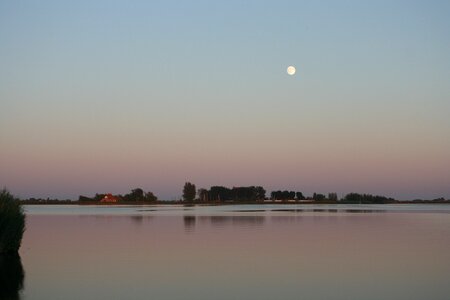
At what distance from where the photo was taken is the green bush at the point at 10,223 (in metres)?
22.5

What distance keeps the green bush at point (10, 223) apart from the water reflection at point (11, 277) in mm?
617

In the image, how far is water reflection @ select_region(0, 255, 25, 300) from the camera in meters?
15.1

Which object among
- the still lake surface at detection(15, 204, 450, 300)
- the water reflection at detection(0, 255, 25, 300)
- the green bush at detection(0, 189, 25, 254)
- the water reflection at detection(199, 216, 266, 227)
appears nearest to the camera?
the water reflection at detection(0, 255, 25, 300)

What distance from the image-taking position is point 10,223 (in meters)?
22.8

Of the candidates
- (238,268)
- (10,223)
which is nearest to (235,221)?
(10,223)

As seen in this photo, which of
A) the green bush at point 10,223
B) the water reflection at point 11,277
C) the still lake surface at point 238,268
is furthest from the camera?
the green bush at point 10,223

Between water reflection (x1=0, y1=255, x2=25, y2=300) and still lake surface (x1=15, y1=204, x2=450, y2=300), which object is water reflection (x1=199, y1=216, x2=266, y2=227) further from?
water reflection (x1=0, y1=255, x2=25, y2=300)

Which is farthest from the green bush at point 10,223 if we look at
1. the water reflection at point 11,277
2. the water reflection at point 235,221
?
the water reflection at point 235,221

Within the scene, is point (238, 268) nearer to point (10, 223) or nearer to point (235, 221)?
point (10, 223)

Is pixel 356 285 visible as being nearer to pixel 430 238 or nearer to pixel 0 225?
pixel 0 225

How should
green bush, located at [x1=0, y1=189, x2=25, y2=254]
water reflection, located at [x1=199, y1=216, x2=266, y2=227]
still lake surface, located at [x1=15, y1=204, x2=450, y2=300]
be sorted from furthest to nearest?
water reflection, located at [x1=199, y1=216, x2=266, y2=227] → green bush, located at [x1=0, y1=189, x2=25, y2=254] → still lake surface, located at [x1=15, y1=204, x2=450, y2=300]

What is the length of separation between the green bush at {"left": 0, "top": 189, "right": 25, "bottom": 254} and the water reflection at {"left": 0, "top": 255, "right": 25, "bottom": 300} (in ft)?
2.02

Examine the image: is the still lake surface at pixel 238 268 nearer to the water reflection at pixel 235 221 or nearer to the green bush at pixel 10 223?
the green bush at pixel 10 223

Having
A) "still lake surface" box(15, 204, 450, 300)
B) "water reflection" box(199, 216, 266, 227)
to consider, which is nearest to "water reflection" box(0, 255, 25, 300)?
"still lake surface" box(15, 204, 450, 300)
